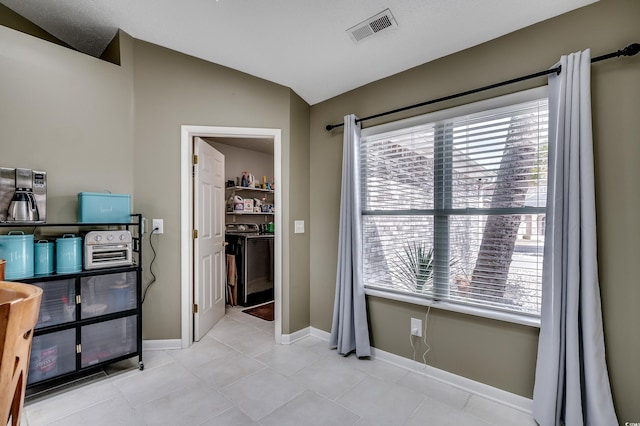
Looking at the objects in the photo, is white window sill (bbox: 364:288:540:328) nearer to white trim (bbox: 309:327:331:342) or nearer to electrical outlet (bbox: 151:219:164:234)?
white trim (bbox: 309:327:331:342)

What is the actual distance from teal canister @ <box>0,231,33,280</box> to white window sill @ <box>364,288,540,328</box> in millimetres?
2500

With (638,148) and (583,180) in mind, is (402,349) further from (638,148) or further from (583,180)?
(638,148)

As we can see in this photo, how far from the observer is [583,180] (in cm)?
168

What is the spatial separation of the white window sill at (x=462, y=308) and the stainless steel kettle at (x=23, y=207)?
2.57 meters

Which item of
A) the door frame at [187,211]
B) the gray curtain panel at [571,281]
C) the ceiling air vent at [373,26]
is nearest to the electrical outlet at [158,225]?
the door frame at [187,211]

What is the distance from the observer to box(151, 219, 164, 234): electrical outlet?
271 centimetres

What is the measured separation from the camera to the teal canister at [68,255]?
2.11m

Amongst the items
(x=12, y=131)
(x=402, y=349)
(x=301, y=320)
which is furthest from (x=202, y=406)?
(x=12, y=131)

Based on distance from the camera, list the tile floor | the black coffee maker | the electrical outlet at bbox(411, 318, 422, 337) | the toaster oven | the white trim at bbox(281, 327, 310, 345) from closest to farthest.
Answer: the tile floor
the black coffee maker
the toaster oven
the electrical outlet at bbox(411, 318, 422, 337)
the white trim at bbox(281, 327, 310, 345)

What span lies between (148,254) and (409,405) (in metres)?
2.45

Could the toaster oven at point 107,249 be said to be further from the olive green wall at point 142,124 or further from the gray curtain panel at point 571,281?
the gray curtain panel at point 571,281

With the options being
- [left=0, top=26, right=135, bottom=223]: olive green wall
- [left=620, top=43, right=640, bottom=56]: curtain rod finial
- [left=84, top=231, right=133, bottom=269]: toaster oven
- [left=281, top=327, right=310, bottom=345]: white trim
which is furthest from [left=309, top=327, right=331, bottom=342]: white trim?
[left=620, top=43, right=640, bottom=56]: curtain rod finial

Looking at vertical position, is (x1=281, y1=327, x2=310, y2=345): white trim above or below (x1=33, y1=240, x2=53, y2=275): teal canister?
below

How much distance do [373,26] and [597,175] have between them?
1.68 metres
